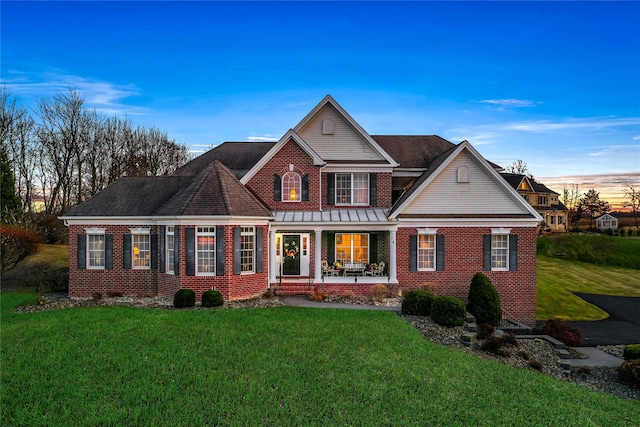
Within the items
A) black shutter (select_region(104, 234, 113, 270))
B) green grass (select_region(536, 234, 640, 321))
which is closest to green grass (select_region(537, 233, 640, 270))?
green grass (select_region(536, 234, 640, 321))

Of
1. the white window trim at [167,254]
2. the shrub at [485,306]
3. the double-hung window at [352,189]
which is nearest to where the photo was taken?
the shrub at [485,306]

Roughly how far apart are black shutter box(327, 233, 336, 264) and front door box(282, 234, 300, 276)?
1674 mm

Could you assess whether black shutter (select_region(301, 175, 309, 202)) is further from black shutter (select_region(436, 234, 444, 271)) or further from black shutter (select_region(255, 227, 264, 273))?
black shutter (select_region(436, 234, 444, 271))

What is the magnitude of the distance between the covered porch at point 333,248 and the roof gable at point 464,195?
68.8 inches

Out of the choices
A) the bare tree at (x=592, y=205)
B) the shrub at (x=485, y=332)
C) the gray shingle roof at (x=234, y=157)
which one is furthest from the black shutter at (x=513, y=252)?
the bare tree at (x=592, y=205)

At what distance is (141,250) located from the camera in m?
19.6

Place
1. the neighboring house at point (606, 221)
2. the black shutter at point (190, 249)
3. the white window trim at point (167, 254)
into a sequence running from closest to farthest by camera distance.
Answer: the black shutter at point (190, 249) → the white window trim at point (167, 254) → the neighboring house at point (606, 221)

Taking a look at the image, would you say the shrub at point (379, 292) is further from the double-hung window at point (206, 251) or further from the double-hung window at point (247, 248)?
the double-hung window at point (206, 251)

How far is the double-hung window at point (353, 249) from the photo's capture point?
71.8 ft

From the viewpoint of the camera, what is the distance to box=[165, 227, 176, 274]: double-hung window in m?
18.1

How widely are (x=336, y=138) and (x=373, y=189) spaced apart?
3.45m

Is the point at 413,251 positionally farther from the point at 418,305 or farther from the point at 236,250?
the point at 236,250

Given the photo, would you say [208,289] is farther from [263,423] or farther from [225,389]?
[263,423]

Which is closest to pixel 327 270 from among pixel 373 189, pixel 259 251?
pixel 259 251
